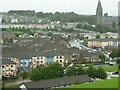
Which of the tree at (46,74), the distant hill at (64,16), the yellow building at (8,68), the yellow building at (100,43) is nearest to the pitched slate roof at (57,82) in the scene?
the tree at (46,74)

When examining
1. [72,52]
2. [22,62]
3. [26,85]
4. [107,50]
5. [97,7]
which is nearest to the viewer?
[26,85]

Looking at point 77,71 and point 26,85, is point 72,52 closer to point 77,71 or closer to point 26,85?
point 77,71

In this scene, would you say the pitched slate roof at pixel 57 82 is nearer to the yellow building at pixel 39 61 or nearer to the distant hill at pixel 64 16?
the yellow building at pixel 39 61

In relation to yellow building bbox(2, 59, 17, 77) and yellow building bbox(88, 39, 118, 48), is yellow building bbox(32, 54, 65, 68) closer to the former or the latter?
yellow building bbox(2, 59, 17, 77)

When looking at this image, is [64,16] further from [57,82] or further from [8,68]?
[57,82]

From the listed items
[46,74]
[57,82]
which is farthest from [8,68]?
[57,82]

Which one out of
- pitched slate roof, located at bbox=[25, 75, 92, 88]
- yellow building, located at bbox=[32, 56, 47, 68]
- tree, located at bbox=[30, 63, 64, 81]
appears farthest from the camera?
yellow building, located at bbox=[32, 56, 47, 68]

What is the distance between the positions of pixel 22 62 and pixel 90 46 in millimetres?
7272

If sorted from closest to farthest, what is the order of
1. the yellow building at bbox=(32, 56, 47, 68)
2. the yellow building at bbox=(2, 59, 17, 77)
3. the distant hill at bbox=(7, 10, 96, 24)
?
1. the yellow building at bbox=(2, 59, 17, 77)
2. the yellow building at bbox=(32, 56, 47, 68)
3. the distant hill at bbox=(7, 10, 96, 24)

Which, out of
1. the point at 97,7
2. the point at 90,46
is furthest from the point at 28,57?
the point at 97,7

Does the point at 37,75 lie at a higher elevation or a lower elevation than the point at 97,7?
lower

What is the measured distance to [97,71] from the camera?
22.6 ft

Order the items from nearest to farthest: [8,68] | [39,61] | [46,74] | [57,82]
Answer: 1. [57,82]
2. [46,74]
3. [8,68]
4. [39,61]

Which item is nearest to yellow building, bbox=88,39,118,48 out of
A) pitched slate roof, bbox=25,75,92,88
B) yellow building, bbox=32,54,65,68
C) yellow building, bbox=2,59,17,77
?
yellow building, bbox=32,54,65,68
